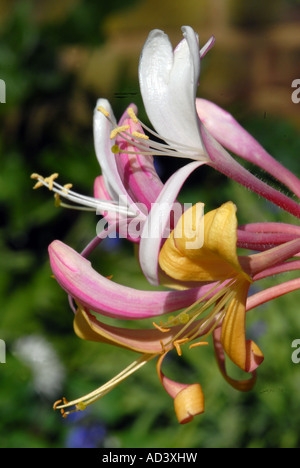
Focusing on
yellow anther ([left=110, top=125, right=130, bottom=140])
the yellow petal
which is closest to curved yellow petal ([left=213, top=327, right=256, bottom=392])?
the yellow petal

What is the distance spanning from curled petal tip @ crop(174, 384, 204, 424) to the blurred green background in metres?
0.83

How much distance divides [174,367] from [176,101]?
126 centimetres

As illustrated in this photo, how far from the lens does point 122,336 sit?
0.74 metres

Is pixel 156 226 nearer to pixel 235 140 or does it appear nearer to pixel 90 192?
pixel 235 140

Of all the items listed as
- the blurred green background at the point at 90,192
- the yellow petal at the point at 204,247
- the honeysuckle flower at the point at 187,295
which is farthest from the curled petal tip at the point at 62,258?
the blurred green background at the point at 90,192

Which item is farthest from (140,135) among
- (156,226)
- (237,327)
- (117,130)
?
(237,327)

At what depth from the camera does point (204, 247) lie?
2.05 ft

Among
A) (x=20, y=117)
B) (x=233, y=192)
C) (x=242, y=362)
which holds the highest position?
(x=20, y=117)

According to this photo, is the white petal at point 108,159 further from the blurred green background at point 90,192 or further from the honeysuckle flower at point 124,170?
the blurred green background at point 90,192

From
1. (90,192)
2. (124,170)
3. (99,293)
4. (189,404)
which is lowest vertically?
(189,404)

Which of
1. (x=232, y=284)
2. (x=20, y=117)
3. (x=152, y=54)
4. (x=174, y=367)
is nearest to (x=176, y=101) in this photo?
(x=152, y=54)

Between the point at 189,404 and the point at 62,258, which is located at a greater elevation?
the point at 62,258

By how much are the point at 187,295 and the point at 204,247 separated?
0.14 metres

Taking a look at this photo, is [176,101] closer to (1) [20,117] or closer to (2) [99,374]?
(2) [99,374]
